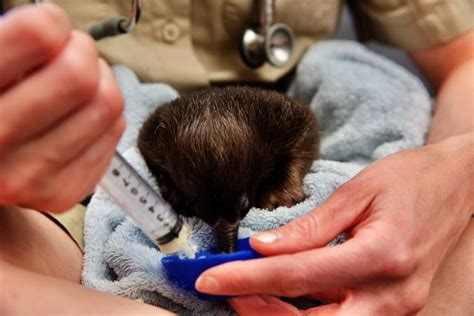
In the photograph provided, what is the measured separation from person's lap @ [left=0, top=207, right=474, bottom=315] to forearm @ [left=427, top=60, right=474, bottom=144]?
0.24 metres

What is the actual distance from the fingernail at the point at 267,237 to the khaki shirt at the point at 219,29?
21.2 inches

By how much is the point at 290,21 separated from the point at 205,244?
0.60m

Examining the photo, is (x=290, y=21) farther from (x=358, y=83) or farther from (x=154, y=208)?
(x=154, y=208)

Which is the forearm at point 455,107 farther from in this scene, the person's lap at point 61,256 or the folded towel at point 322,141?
the person's lap at point 61,256

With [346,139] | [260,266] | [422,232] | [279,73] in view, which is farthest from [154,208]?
[279,73]

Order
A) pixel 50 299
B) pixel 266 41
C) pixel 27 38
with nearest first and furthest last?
pixel 27 38
pixel 50 299
pixel 266 41

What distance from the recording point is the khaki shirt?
1.10 m

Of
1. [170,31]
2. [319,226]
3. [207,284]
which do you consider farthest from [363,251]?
[170,31]

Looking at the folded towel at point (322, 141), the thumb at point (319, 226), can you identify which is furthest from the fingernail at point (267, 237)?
the folded towel at point (322, 141)

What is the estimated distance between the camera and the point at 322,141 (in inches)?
43.1

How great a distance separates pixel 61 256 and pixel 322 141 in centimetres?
52

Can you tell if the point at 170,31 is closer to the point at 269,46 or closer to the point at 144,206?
the point at 269,46

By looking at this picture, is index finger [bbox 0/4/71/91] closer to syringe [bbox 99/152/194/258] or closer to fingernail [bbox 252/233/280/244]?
syringe [bbox 99/152/194/258]

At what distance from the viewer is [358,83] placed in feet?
3.63
